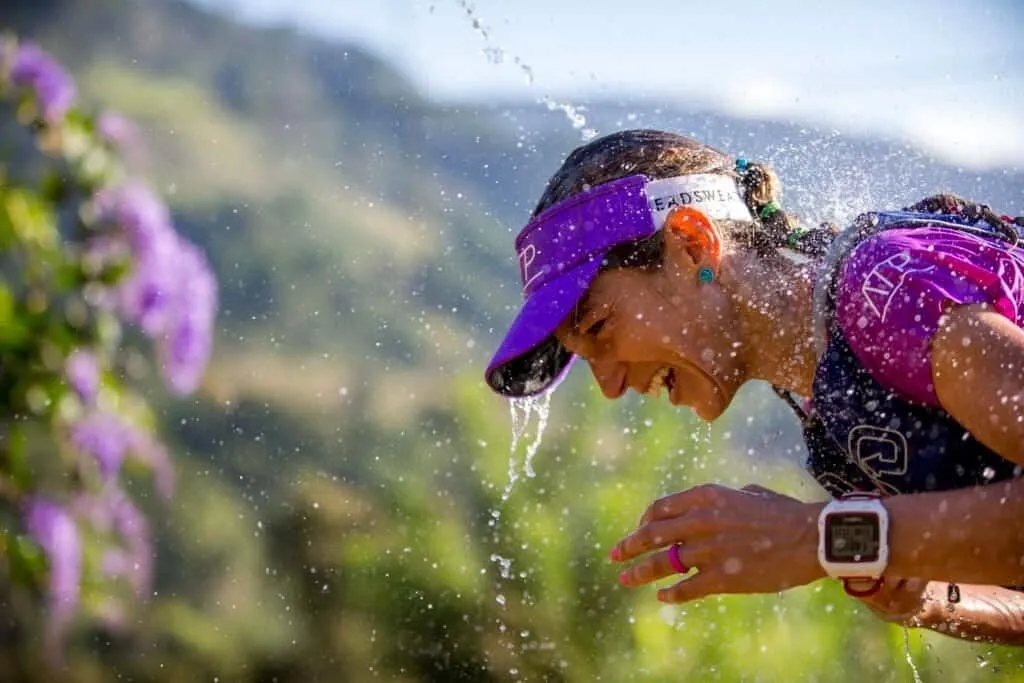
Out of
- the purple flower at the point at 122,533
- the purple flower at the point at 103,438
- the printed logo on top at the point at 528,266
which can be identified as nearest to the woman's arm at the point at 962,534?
the printed logo on top at the point at 528,266

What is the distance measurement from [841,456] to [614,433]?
180 centimetres

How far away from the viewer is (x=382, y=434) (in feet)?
13.7

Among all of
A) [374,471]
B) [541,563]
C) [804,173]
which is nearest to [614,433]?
[541,563]

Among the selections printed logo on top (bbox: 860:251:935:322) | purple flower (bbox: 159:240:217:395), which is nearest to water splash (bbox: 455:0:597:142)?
purple flower (bbox: 159:240:217:395)

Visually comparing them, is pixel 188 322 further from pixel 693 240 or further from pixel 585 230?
pixel 693 240

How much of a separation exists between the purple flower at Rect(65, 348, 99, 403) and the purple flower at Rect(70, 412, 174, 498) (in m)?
0.09

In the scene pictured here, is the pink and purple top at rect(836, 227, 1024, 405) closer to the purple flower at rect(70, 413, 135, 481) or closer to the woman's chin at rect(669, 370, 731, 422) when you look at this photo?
the woman's chin at rect(669, 370, 731, 422)

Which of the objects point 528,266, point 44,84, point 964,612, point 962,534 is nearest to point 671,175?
point 528,266

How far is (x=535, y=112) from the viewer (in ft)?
12.9

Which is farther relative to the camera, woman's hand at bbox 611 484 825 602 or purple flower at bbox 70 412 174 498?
purple flower at bbox 70 412 174 498

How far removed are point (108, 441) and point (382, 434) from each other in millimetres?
1224

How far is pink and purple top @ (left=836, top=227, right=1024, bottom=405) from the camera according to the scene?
5.53 ft

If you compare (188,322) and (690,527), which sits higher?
(188,322)

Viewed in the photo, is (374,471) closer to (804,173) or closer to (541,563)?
(541,563)
